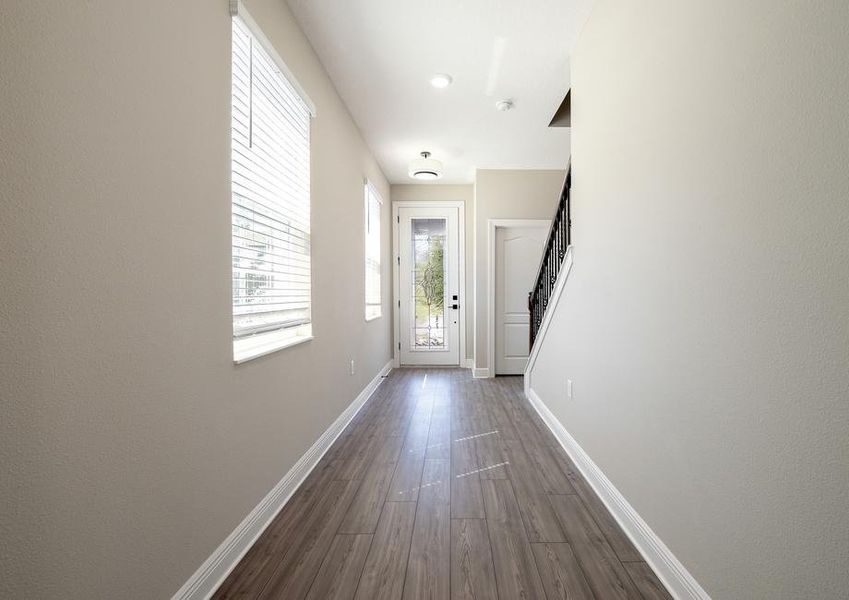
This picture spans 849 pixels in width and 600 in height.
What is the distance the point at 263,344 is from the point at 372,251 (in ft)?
9.00

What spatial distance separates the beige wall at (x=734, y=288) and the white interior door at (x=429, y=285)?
3.78m

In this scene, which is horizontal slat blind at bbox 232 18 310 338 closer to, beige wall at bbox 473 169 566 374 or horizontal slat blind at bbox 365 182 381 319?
horizontal slat blind at bbox 365 182 381 319

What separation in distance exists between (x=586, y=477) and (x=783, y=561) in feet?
4.52

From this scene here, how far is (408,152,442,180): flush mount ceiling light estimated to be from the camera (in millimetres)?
4551

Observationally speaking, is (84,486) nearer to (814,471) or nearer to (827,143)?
(814,471)

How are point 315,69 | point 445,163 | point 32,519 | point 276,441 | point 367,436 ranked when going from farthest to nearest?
point 445,163 < point 367,436 < point 315,69 < point 276,441 < point 32,519

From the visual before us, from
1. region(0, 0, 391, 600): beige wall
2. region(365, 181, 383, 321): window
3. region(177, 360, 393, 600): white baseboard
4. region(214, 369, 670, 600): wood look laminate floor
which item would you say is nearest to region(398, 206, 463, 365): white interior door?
region(365, 181, 383, 321): window

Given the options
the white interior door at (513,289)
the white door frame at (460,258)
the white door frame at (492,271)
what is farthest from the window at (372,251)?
the white interior door at (513,289)

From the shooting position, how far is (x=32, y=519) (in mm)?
834

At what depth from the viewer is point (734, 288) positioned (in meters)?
1.15

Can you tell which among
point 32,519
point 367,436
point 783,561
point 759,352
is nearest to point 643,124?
point 759,352

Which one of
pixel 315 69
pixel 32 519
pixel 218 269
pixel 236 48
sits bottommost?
pixel 32 519

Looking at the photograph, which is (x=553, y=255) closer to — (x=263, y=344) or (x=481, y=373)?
(x=481, y=373)

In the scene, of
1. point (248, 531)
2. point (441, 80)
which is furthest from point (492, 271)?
point (248, 531)
